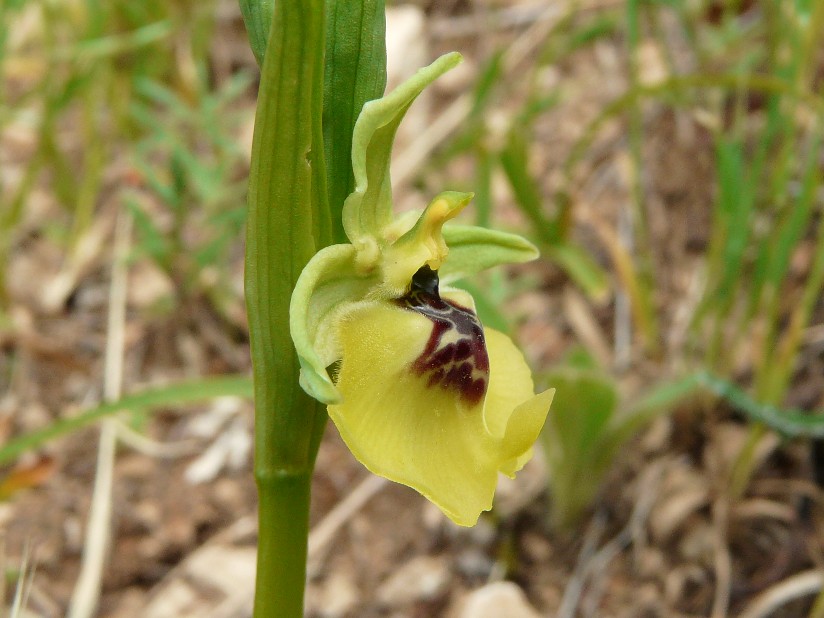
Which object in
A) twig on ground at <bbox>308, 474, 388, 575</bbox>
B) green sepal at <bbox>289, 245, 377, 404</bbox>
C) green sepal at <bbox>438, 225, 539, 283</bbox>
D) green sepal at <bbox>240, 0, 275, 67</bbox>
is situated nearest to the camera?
green sepal at <bbox>289, 245, 377, 404</bbox>

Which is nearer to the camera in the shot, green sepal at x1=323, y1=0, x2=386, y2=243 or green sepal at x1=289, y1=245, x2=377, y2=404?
green sepal at x1=289, y1=245, x2=377, y2=404

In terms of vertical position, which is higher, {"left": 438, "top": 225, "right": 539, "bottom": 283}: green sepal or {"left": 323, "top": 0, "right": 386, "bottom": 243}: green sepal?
{"left": 323, "top": 0, "right": 386, "bottom": 243}: green sepal

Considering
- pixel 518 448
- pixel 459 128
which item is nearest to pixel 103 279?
pixel 459 128

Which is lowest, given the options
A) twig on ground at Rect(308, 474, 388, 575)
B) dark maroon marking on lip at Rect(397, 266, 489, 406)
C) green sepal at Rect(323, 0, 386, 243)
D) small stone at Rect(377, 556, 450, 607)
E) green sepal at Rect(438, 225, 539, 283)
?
small stone at Rect(377, 556, 450, 607)

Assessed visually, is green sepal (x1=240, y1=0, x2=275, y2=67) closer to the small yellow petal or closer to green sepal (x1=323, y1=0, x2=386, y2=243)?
green sepal (x1=323, y1=0, x2=386, y2=243)

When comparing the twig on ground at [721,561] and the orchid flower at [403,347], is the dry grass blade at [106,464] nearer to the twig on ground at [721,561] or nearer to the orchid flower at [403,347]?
the orchid flower at [403,347]

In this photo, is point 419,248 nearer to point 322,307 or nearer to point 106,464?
point 322,307

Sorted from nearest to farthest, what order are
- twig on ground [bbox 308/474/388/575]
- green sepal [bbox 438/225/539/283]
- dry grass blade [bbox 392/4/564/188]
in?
green sepal [bbox 438/225/539/283] < twig on ground [bbox 308/474/388/575] < dry grass blade [bbox 392/4/564/188]

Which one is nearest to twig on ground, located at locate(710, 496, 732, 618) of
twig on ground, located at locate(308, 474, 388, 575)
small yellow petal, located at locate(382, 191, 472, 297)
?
twig on ground, located at locate(308, 474, 388, 575)
